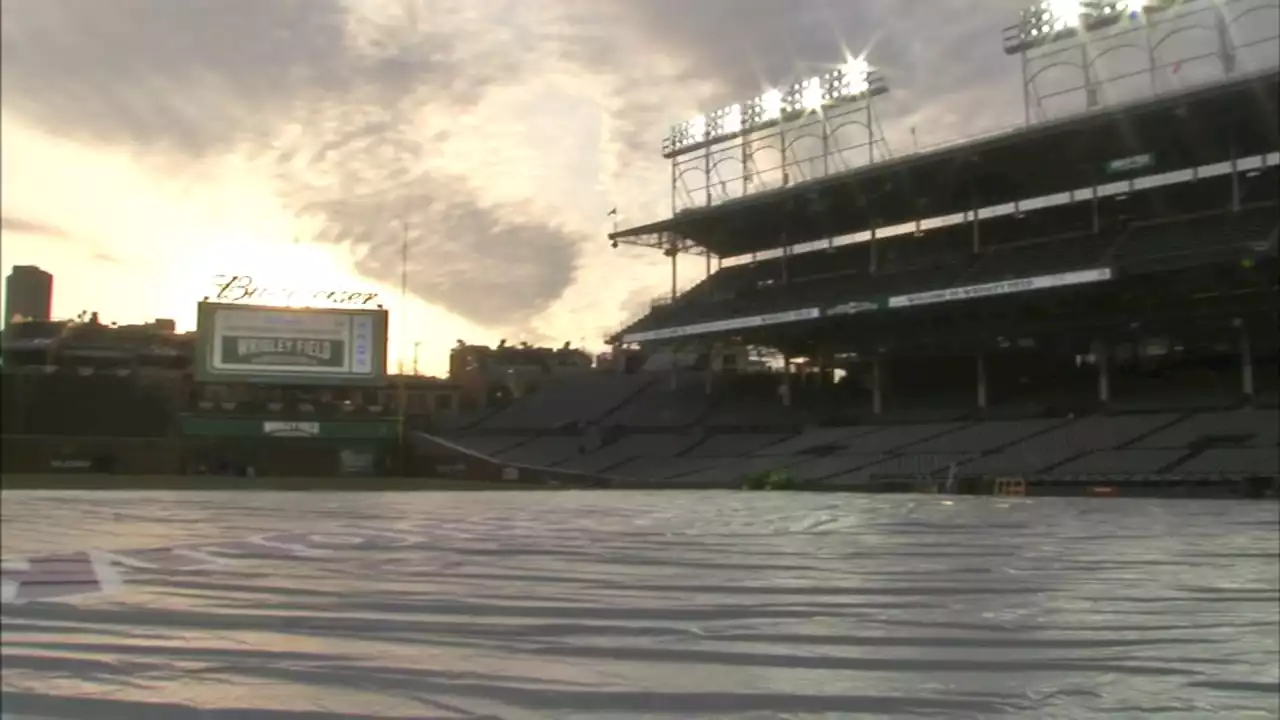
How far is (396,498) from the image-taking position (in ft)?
40.2

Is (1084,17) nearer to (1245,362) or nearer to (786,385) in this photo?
(1245,362)

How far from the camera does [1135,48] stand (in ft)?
75.7

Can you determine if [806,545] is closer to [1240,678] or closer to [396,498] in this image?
[1240,678]

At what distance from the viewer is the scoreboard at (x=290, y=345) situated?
2191 millimetres

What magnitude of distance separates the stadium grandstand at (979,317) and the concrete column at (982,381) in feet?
0.19

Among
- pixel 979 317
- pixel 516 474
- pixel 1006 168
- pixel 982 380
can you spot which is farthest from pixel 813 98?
pixel 516 474

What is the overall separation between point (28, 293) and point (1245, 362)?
24469mm

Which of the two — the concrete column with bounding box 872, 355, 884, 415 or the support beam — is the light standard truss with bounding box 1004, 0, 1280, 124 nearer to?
the support beam

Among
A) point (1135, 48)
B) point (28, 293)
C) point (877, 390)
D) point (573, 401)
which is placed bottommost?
point (28, 293)

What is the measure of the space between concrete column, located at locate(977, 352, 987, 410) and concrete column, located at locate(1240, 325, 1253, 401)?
5.77m

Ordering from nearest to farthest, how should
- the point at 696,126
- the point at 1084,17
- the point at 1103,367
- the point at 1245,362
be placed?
the point at 696,126 → the point at 1245,362 → the point at 1084,17 → the point at 1103,367

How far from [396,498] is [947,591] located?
348 inches

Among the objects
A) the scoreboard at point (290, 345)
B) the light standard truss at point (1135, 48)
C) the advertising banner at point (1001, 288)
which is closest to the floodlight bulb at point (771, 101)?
the scoreboard at point (290, 345)

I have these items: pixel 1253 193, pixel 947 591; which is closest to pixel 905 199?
pixel 1253 193
